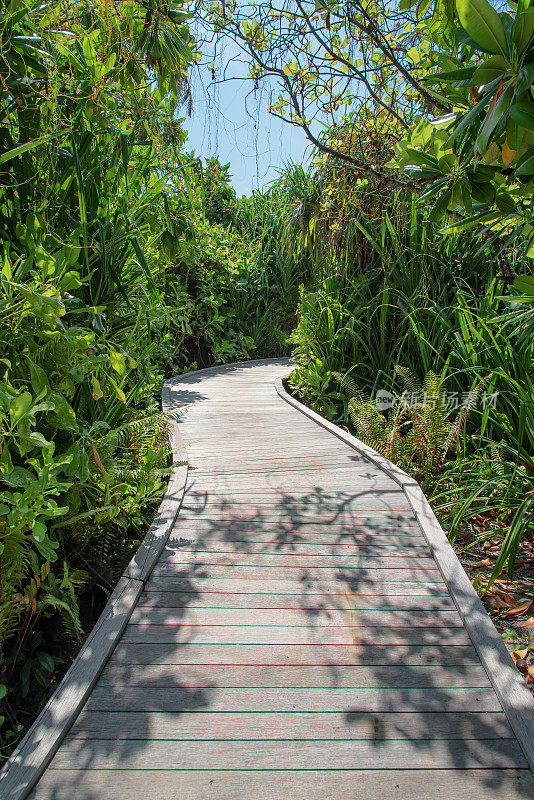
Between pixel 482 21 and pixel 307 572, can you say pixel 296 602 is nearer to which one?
pixel 307 572

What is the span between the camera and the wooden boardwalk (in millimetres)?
1434

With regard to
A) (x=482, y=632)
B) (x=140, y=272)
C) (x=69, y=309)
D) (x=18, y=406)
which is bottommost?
(x=482, y=632)

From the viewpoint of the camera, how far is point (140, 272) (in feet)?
9.36

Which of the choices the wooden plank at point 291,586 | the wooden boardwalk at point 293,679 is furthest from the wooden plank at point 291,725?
the wooden plank at point 291,586

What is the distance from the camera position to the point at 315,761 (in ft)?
4.85

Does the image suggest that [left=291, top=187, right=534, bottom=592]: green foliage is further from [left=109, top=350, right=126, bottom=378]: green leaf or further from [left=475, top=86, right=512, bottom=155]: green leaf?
[left=109, top=350, right=126, bottom=378]: green leaf

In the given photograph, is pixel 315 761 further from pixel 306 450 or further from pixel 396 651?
pixel 306 450

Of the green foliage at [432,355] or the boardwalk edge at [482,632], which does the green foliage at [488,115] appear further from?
the boardwalk edge at [482,632]

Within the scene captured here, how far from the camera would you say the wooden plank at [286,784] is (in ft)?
4.52

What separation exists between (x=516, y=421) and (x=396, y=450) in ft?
2.87

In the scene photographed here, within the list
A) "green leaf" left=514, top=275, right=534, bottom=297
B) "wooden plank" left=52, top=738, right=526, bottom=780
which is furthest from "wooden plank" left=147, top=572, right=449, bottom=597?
"green leaf" left=514, top=275, right=534, bottom=297

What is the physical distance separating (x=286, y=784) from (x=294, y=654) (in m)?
0.50

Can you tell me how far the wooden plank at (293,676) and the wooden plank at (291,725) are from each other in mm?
120

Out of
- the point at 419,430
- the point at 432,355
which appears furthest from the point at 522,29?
the point at 432,355
